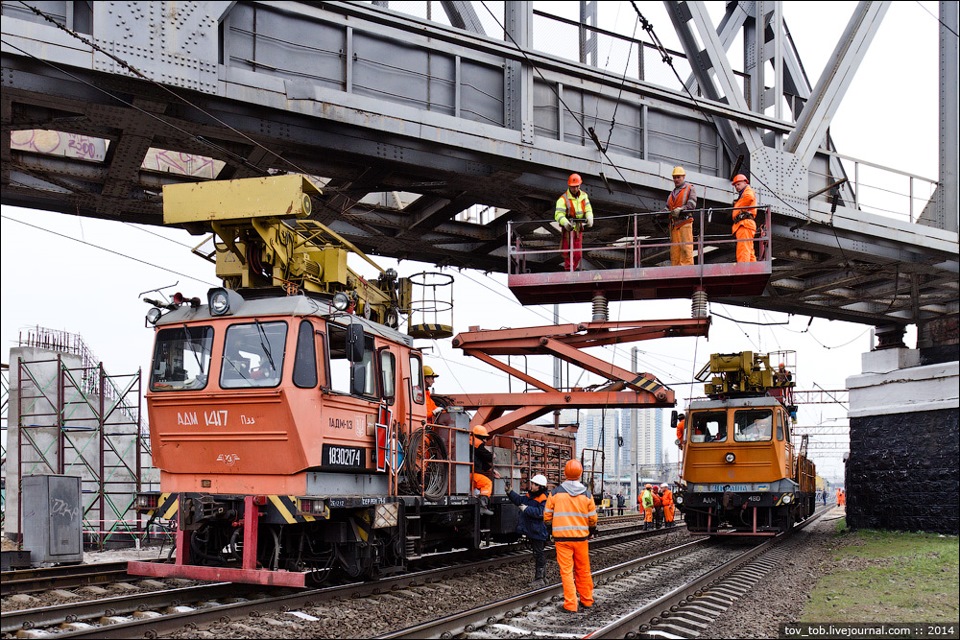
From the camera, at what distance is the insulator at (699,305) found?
1410 centimetres

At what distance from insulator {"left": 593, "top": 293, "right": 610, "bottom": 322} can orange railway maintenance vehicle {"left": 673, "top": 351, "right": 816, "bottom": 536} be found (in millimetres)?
6109

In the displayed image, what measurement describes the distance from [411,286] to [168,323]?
4.16 meters

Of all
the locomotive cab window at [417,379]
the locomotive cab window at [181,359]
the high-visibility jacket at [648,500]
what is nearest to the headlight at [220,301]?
the locomotive cab window at [181,359]

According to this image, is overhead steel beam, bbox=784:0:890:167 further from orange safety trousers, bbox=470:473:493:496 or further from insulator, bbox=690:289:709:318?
orange safety trousers, bbox=470:473:493:496

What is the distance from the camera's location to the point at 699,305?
46.4ft

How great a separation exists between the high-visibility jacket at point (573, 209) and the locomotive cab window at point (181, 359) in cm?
597

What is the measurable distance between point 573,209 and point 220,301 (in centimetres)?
592

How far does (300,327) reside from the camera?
10188mm

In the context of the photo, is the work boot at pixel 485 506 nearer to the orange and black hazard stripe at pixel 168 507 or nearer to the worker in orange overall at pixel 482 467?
the worker in orange overall at pixel 482 467

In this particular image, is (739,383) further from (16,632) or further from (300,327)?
(16,632)

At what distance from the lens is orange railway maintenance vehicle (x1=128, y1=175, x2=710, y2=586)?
9938mm

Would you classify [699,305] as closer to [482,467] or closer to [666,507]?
[482,467]

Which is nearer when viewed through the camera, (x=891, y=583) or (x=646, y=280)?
(x=891, y=583)

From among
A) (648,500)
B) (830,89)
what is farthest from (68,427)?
(830,89)
